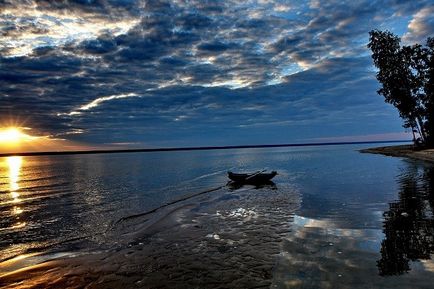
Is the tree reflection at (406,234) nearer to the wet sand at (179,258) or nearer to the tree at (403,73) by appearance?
the wet sand at (179,258)

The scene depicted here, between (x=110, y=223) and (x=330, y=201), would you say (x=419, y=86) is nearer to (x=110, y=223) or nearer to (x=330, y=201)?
(x=330, y=201)

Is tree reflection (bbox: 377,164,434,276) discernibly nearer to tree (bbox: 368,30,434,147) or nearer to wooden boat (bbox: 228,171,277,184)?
wooden boat (bbox: 228,171,277,184)

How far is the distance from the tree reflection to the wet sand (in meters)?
3.62

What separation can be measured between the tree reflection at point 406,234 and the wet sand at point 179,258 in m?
3.62

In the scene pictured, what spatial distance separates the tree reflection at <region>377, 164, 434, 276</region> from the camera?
962 cm

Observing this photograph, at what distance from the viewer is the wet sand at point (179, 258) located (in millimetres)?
9891

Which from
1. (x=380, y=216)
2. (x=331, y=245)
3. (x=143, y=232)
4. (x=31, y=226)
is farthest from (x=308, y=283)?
(x=31, y=226)

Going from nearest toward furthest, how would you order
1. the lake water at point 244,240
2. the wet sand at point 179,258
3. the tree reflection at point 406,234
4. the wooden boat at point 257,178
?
1. the lake water at point 244,240
2. the tree reflection at point 406,234
3. the wet sand at point 179,258
4. the wooden boat at point 257,178

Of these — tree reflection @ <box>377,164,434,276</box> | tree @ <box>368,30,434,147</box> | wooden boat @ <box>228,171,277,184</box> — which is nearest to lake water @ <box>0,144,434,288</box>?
tree reflection @ <box>377,164,434,276</box>

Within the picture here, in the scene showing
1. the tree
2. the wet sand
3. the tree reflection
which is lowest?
the wet sand

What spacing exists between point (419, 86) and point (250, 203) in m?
56.0

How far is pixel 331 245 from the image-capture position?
38.7 ft

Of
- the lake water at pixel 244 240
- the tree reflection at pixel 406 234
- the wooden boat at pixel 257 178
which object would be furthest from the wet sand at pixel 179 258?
the wooden boat at pixel 257 178

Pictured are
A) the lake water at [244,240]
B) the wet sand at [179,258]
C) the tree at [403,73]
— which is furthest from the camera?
the tree at [403,73]
